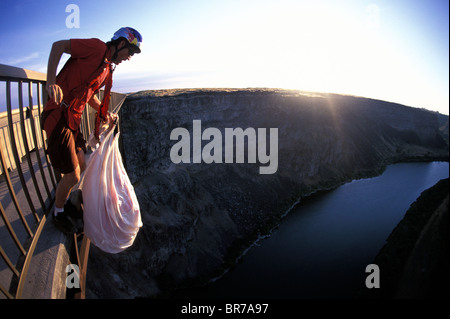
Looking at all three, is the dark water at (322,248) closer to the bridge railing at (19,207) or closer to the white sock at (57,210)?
the bridge railing at (19,207)

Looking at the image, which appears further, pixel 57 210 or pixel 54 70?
pixel 57 210

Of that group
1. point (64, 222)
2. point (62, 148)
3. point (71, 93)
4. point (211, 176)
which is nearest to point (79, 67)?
point (71, 93)

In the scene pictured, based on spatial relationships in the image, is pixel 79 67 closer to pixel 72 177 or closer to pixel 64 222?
pixel 72 177

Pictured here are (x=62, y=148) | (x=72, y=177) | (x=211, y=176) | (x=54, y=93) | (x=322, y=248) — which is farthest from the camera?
(x=211, y=176)

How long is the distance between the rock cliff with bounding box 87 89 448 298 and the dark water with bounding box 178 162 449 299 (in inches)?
71.4

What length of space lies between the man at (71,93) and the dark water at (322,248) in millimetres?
18916

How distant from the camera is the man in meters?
2.41

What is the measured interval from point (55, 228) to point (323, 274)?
22.8m

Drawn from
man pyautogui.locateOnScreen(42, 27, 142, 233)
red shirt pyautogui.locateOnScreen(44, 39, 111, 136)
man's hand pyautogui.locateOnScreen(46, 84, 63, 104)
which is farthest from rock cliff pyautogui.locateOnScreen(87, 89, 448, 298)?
man's hand pyautogui.locateOnScreen(46, 84, 63, 104)

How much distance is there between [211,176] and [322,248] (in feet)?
44.3

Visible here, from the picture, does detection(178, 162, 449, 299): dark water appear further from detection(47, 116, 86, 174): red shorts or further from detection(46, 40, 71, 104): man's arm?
detection(46, 40, 71, 104): man's arm

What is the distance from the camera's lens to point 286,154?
→ 1491 inches

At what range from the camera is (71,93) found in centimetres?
258
